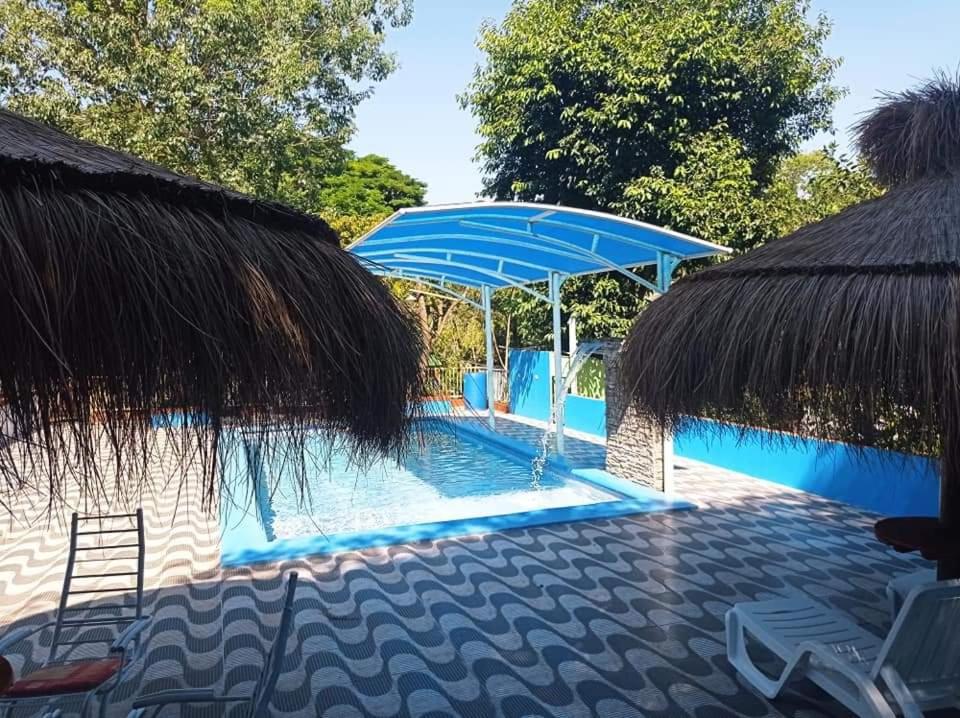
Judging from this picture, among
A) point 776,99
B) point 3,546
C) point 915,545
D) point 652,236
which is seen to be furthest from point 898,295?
point 776,99

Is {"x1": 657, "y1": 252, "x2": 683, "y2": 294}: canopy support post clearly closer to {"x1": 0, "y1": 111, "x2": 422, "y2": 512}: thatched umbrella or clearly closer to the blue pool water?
the blue pool water

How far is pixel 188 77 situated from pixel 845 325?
13.9 m

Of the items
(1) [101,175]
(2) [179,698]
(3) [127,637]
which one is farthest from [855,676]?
(1) [101,175]

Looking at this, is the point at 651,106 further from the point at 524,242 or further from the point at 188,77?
the point at 188,77

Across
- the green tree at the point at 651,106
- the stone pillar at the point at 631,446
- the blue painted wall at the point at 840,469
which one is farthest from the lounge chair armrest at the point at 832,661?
the green tree at the point at 651,106

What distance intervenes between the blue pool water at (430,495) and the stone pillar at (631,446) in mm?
440

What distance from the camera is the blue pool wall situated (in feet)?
23.9

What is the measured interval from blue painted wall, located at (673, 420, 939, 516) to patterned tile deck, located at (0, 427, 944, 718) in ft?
1.35

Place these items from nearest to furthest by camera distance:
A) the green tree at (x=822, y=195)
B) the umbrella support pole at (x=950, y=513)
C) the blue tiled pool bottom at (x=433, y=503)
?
the umbrella support pole at (x=950, y=513) → the blue tiled pool bottom at (x=433, y=503) → the green tree at (x=822, y=195)

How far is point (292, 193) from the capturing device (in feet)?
54.2

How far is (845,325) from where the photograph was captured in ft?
9.10

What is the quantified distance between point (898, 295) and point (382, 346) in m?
2.09

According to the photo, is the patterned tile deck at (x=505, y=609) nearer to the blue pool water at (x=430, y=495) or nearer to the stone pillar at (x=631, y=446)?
the stone pillar at (x=631, y=446)

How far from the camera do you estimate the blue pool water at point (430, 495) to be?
8562 mm
